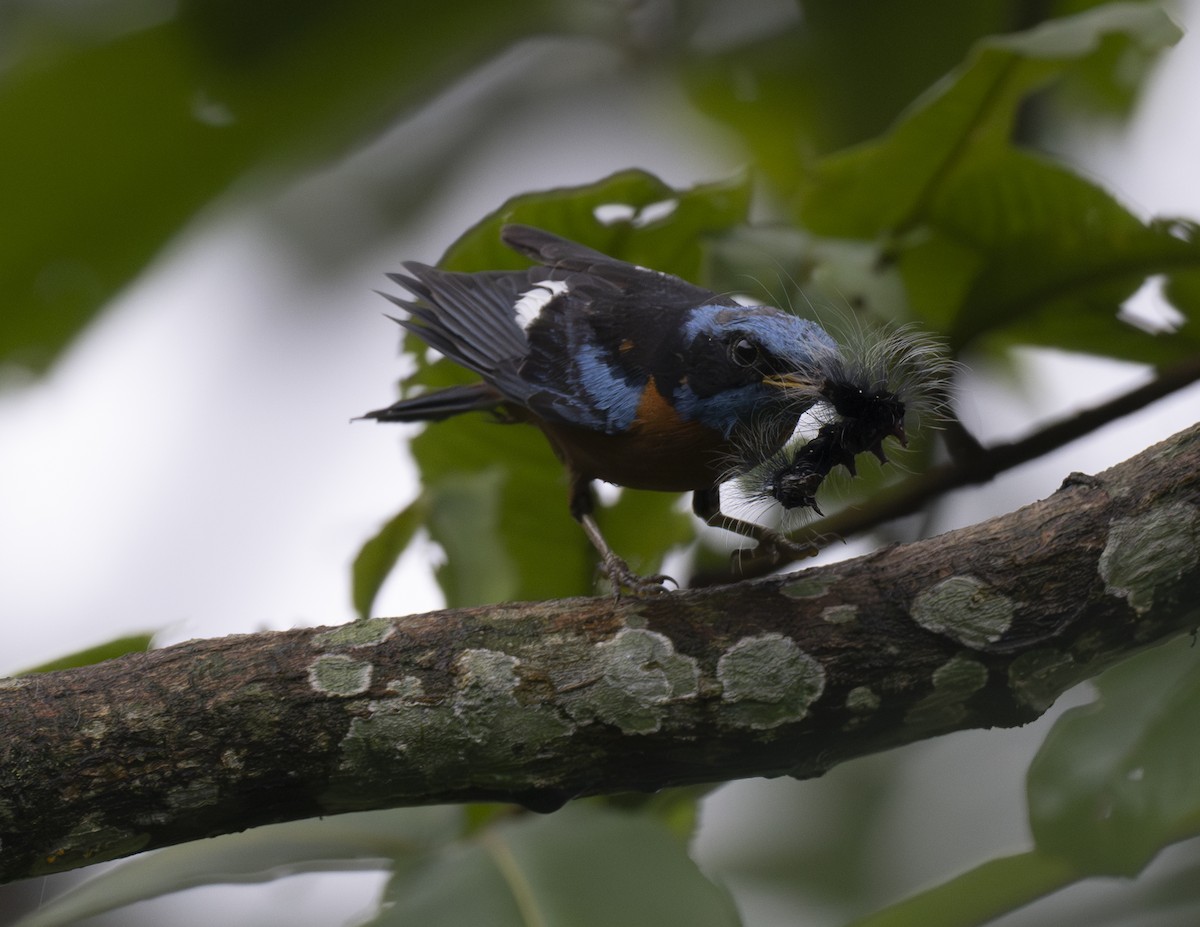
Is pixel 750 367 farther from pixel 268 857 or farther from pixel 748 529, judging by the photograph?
pixel 268 857

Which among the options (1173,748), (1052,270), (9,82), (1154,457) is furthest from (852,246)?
(9,82)

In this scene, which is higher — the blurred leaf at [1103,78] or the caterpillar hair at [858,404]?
the blurred leaf at [1103,78]

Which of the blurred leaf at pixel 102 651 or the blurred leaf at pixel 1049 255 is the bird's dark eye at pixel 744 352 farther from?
→ the blurred leaf at pixel 102 651

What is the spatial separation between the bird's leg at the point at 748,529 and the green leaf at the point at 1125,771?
1.84ft

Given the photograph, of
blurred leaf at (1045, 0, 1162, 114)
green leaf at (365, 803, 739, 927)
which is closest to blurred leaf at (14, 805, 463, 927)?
green leaf at (365, 803, 739, 927)

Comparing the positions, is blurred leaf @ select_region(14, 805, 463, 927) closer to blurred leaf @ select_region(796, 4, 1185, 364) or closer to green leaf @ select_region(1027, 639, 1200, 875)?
green leaf @ select_region(1027, 639, 1200, 875)

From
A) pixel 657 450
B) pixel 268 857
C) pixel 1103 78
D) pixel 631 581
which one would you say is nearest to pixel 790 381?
pixel 657 450

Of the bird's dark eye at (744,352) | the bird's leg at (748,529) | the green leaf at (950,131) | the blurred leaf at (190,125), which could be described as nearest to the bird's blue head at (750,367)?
the bird's dark eye at (744,352)

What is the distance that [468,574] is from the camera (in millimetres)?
2037

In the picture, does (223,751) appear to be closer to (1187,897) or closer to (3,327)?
(1187,897)

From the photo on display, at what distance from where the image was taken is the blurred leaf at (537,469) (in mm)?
2074

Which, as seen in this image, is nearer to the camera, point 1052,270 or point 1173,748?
point 1173,748

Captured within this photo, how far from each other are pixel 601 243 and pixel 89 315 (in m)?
1.10

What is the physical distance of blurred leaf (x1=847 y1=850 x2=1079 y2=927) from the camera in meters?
1.43
